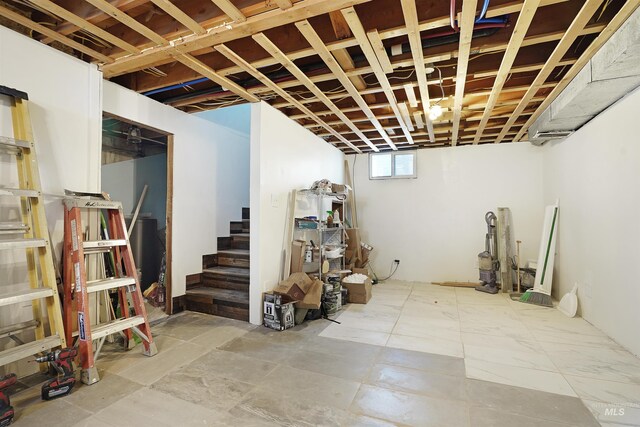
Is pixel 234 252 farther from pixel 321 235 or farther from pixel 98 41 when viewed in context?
pixel 98 41

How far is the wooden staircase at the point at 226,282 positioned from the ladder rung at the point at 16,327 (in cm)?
167

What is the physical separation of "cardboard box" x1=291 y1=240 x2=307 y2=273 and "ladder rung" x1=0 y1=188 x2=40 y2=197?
261 cm

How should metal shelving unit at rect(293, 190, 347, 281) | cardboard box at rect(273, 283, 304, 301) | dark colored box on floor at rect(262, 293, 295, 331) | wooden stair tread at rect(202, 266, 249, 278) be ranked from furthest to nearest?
metal shelving unit at rect(293, 190, 347, 281), wooden stair tread at rect(202, 266, 249, 278), cardboard box at rect(273, 283, 304, 301), dark colored box on floor at rect(262, 293, 295, 331)

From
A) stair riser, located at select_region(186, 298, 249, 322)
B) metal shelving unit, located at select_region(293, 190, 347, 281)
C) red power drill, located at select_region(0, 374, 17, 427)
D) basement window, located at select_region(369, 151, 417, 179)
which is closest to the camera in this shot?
red power drill, located at select_region(0, 374, 17, 427)

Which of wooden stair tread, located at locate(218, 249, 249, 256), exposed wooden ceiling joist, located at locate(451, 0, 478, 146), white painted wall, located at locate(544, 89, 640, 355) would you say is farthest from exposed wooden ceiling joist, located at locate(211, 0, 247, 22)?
white painted wall, located at locate(544, 89, 640, 355)

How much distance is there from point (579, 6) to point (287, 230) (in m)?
3.50

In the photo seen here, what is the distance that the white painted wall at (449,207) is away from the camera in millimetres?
5297

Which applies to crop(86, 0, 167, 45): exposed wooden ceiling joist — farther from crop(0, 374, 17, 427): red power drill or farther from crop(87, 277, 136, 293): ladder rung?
crop(0, 374, 17, 427): red power drill

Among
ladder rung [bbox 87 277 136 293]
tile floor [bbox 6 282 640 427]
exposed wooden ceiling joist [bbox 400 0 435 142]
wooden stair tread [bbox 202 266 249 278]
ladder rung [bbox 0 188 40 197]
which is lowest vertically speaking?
tile floor [bbox 6 282 640 427]

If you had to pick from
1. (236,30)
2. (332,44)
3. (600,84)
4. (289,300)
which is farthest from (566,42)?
(289,300)

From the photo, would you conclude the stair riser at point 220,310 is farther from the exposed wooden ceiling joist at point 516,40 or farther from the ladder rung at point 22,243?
the exposed wooden ceiling joist at point 516,40

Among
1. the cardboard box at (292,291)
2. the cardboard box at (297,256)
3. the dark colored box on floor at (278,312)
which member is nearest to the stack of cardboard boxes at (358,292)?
the cardboard box at (297,256)

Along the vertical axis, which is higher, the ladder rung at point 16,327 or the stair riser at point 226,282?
A: the ladder rung at point 16,327

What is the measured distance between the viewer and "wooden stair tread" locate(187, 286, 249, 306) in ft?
11.9
